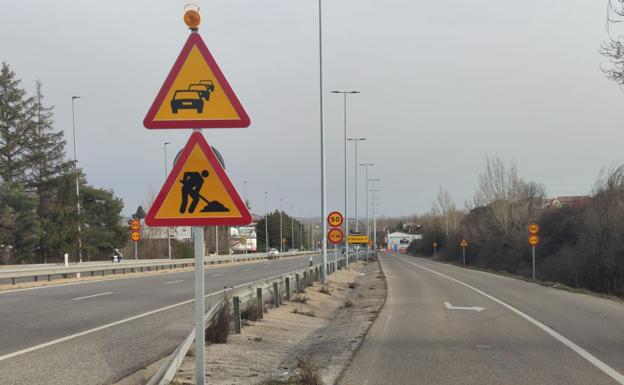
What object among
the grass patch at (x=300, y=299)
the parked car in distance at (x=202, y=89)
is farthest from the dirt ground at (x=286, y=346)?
the parked car in distance at (x=202, y=89)

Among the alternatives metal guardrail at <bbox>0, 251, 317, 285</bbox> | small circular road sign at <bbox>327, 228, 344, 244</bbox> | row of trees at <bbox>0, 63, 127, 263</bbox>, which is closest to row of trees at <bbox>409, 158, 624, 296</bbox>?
small circular road sign at <bbox>327, 228, 344, 244</bbox>

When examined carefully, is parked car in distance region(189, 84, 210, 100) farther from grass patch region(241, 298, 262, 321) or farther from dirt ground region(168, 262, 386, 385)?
grass patch region(241, 298, 262, 321)

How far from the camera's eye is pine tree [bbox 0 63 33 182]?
5512 centimetres

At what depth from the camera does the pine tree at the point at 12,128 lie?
5512 cm

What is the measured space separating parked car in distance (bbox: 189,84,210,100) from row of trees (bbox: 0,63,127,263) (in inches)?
1811

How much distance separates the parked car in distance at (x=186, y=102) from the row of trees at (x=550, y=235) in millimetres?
29429

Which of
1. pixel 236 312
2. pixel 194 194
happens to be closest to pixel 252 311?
pixel 236 312

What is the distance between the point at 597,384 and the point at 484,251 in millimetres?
61077

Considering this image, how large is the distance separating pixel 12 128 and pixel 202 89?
2278 inches

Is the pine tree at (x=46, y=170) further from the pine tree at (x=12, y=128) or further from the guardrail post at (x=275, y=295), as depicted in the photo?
the guardrail post at (x=275, y=295)

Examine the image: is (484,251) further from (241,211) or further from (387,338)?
(241,211)

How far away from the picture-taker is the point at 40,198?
56.3 metres

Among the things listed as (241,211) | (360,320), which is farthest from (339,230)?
(241,211)

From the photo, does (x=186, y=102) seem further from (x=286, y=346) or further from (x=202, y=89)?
(x=286, y=346)
